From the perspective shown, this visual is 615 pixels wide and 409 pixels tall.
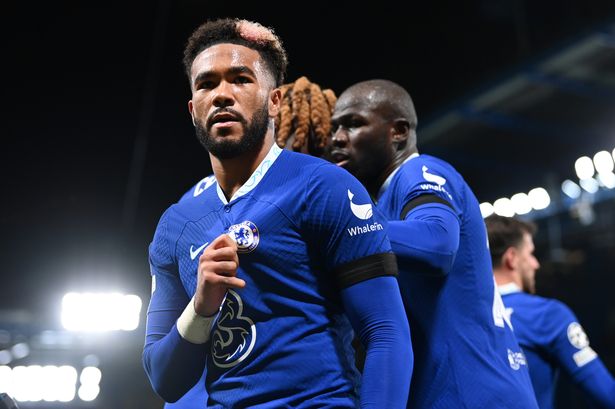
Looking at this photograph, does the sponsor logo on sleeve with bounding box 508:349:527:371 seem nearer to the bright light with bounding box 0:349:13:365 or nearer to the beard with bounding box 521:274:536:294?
the beard with bounding box 521:274:536:294

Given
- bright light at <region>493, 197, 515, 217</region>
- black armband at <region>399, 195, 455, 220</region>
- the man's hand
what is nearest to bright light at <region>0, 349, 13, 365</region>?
bright light at <region>493, 197, 515, 217</region>

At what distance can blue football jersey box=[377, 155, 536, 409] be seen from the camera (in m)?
2.19

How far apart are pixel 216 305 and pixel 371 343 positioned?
32cm

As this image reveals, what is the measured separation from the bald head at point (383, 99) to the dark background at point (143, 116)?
5.80m

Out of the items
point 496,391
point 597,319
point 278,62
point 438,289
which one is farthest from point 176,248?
point 597,319

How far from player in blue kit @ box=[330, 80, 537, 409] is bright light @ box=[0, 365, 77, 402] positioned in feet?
43.6

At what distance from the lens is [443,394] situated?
218cm

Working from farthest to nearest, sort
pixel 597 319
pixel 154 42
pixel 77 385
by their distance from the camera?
pixel 77 385 < pixel 154 42 < pixel 597 319

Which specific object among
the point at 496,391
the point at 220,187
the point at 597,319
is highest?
the point at 597,319

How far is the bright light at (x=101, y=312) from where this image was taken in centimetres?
1553

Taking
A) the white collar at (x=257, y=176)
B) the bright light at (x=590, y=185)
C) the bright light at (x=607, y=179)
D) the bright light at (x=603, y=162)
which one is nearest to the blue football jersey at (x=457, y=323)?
the white collar at (x=257, y=176)

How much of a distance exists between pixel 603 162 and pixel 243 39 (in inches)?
517

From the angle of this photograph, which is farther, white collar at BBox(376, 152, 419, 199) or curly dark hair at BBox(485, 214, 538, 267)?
curly dark hair at BBox(485, 214, 538, 267)

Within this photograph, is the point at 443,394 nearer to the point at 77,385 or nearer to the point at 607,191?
the point at 607,191
